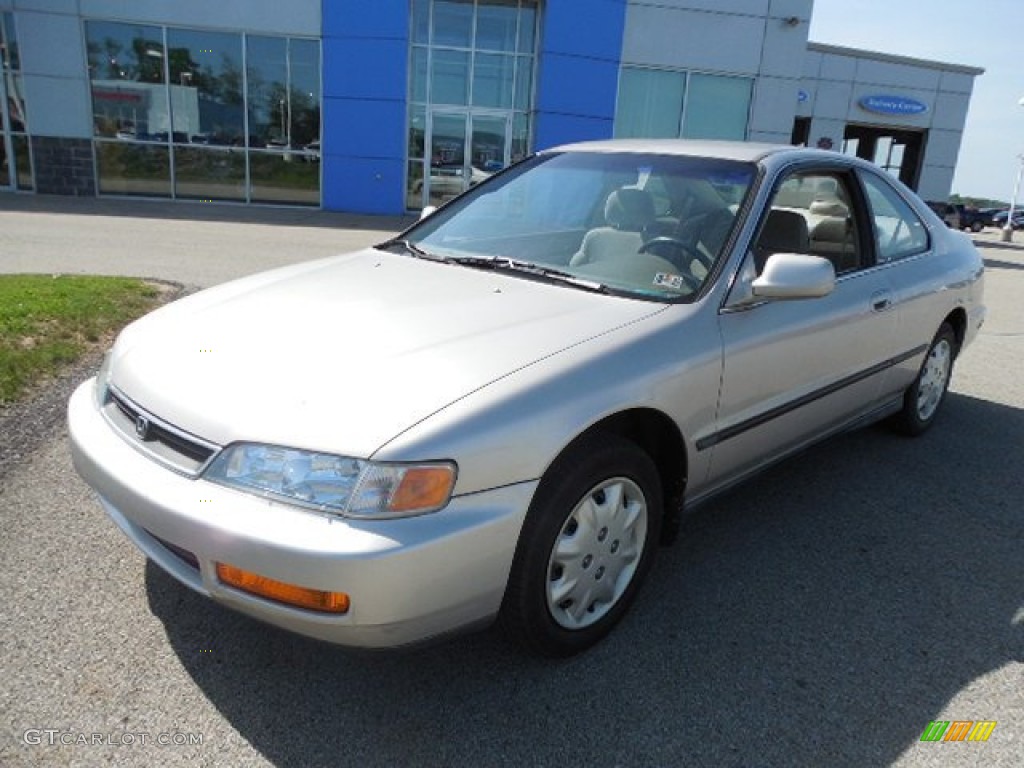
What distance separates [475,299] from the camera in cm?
290

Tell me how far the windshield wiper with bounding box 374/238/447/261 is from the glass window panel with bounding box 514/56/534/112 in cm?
1592

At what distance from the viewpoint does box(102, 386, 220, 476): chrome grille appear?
221 centimetres

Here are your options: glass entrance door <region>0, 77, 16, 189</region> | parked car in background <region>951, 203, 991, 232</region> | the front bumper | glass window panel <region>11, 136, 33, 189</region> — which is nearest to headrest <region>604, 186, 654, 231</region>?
the front bumper

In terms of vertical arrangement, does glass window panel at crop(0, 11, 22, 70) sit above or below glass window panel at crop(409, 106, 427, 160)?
above

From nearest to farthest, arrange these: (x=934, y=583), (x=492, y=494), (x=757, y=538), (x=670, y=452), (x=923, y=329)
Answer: (x=492, y=494) → (x=670, y=452) → (x=934, y=583) → (x=757, y=538) → (x=923, y=329)

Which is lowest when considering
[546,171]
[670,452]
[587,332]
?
[670,452]

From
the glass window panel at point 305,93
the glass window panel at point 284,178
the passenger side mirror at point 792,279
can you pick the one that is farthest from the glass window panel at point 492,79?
the passenger side mirror at point 792,279

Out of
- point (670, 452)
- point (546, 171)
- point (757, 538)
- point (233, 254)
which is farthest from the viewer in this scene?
point (233, 254)

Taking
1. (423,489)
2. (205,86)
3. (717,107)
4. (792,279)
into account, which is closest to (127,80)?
(205,86)

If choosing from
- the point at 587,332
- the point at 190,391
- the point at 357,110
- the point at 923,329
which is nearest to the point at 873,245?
the point at 923,329

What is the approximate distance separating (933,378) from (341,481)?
410 centimetres

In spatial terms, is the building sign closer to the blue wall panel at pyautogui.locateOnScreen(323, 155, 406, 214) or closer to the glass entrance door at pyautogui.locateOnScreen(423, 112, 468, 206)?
the glass entrance door at pyautogui.locateOnScreen(423, 112, 468, 206)

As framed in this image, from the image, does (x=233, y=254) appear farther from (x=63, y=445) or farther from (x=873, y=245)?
(x=873, y=245)

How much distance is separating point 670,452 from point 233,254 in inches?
367
